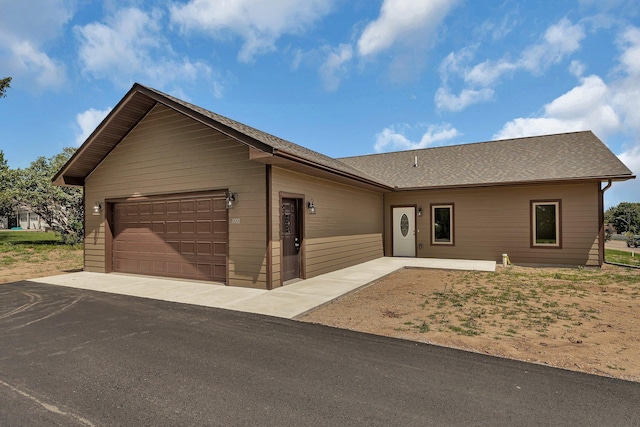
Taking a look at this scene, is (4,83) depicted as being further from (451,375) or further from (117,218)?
(451,375)

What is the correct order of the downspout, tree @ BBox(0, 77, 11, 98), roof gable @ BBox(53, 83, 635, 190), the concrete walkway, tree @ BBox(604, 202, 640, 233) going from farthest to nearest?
1. tree @ BBox(604, 202, 640, 233)
2. tree @ BBox(0, 77, 11, 98)
3. the downspout
4. roof gable @ BBox(53, 83, 635, 190)
5. the concrete walkway

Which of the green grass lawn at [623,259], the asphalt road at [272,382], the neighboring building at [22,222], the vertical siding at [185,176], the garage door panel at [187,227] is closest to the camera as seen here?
the asphalt road at [272,382]

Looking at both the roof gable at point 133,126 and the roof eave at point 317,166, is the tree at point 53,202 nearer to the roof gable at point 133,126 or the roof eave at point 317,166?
the roof gable at point 133,126

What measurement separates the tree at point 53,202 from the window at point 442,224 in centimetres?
2141

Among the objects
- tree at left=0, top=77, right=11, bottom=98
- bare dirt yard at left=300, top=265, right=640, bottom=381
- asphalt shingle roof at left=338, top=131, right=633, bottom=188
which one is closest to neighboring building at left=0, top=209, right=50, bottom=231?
tree at left=0, top=77, right=11, bottom=98

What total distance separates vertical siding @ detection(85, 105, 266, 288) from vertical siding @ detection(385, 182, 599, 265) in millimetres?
8162

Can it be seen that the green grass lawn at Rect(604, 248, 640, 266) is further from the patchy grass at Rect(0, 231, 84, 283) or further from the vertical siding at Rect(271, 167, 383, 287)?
the patchy grass at Rect(0, 231, 84, 283)

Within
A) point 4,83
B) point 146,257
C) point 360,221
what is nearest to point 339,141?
point 360,221

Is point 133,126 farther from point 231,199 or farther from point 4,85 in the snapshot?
point 4,85

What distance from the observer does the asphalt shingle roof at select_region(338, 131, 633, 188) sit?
1094cm

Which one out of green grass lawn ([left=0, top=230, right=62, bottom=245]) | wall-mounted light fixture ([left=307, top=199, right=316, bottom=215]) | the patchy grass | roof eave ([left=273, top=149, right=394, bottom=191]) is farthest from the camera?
green grass lawn ([left=0, top=230, right=62, bottom=245])

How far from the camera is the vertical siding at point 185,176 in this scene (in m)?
7.48

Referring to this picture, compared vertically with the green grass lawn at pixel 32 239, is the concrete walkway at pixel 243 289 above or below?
below

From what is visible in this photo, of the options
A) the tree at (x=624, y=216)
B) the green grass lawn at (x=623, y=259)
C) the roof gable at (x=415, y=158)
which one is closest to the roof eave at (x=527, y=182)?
the roof gable at (x=415, y=158)
